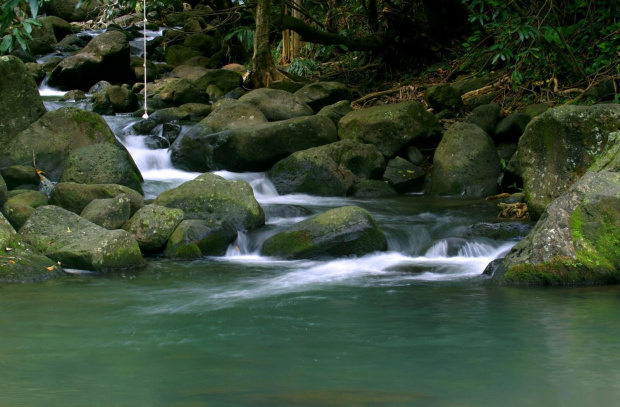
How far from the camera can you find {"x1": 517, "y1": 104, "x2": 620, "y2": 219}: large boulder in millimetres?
8328

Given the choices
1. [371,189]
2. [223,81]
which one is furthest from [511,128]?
[223,81]

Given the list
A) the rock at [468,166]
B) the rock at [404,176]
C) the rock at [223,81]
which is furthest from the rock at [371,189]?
the rock at [223,81]

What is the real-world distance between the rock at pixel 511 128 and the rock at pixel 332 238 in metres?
4.26

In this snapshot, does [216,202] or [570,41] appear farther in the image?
[570,41]

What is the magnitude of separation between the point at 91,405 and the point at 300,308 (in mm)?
2361

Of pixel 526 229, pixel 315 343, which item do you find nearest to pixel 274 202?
pixel 526 229

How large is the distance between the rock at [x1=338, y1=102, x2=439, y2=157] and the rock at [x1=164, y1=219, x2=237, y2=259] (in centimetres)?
418

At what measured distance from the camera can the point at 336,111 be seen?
1284 cm

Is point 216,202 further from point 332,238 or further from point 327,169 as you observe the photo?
point 327,169

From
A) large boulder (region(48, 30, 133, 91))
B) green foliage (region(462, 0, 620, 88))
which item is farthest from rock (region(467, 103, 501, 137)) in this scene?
large boulder (region(48, 30, 133, 91))

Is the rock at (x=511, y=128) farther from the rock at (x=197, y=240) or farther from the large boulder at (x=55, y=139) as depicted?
the large boulder at (x=55, y=139)

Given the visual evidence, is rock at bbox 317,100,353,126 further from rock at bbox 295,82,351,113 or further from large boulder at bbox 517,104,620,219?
large boulder at bbox 517,104,620,219

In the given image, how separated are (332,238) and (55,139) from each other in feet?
15.8

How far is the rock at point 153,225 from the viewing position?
7883 mm
